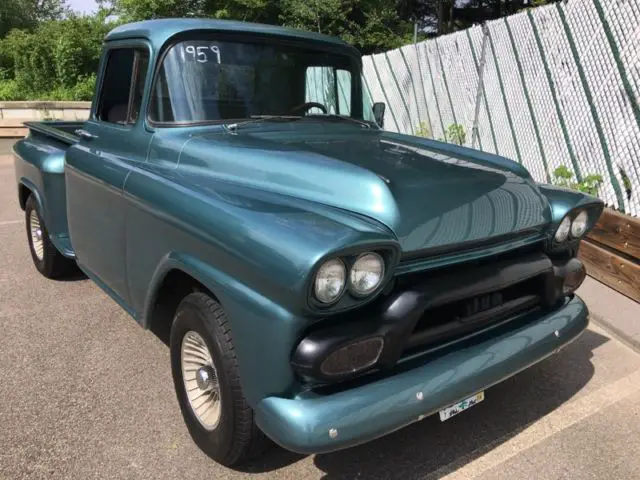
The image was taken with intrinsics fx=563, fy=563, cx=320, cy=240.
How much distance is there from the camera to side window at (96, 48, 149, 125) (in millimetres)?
3207

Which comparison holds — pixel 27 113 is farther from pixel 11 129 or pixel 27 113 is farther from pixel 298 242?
pixel 298 242

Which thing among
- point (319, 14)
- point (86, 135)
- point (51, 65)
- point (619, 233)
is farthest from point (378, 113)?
point (51, 65)

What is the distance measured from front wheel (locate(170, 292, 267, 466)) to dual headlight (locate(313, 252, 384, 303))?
52cm

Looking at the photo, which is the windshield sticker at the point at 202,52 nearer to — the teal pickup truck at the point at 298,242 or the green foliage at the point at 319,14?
the teal pickup truck at the point at 298,242

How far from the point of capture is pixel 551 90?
5.78 metres

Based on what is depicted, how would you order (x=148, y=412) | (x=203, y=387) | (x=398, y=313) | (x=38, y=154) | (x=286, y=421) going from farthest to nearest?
(x=38, y=154), (x=148, y=412), (x=203, y=387), (x=398, y=313), (x=286, y=421)

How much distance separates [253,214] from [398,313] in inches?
25.9

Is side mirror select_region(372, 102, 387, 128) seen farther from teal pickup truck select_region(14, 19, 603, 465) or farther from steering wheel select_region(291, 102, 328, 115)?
steering wheel select_region(291, 102, 328, 115)

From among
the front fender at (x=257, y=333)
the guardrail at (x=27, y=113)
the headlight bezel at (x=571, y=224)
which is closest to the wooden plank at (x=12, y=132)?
the guardrail at (x=27, y=113)

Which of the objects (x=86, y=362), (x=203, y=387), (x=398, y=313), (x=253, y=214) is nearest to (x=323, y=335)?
(x=398, y=313)

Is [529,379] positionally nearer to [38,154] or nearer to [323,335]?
[323,335]

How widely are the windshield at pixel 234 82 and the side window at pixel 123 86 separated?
8.5 inches

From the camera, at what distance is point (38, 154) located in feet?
14.6

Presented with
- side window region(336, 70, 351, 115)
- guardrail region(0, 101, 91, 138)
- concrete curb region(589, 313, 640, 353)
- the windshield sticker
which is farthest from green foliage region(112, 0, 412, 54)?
the windshield sticker
